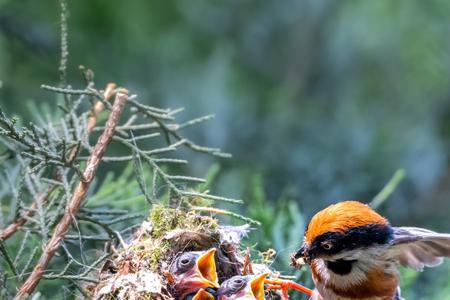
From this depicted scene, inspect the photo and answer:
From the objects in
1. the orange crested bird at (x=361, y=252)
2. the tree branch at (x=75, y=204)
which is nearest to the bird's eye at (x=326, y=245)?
the orange crested bird at (x=361, y=252)

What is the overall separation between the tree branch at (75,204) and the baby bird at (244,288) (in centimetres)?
59

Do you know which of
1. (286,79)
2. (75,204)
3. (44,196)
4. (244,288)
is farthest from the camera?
(286,79)

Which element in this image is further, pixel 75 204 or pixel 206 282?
pixel 206 282

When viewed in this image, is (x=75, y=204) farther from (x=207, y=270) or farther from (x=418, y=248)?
(x=418, y=248)

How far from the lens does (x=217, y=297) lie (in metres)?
3.03

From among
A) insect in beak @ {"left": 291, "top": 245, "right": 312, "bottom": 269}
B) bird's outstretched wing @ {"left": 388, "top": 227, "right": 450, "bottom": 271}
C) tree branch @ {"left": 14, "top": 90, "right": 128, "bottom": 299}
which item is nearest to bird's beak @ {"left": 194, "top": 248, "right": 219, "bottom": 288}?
insect in beak @ {"left": 291, "top": 245, "right": 312, "bottom": 269}

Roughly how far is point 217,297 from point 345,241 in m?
0.47

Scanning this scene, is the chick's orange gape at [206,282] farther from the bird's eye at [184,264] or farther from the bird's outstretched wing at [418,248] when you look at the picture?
the bird's outstretched wing at [418,248]

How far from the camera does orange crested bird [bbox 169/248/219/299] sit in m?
2.98

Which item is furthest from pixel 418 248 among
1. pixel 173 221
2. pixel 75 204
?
pixel 75 204

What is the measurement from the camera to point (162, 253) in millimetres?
2992

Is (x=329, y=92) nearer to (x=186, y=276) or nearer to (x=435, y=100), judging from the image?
(x=435, y=100)

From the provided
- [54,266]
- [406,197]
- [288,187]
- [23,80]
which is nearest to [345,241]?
[54,266]

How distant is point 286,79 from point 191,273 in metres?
3.41
